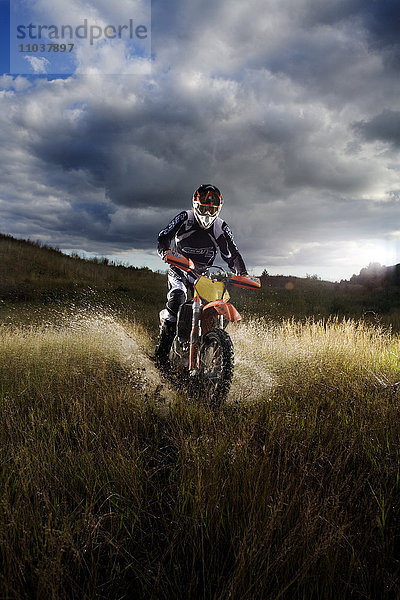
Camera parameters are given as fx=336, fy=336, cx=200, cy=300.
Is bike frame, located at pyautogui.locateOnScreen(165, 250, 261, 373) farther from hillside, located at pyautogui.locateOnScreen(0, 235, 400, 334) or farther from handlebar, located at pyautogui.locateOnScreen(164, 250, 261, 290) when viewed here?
hillside, located at pyautogui.locateOnScreen(0, 235, 400, 334)

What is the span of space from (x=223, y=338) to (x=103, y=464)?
73.8 inches

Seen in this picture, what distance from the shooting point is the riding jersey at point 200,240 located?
207 inches

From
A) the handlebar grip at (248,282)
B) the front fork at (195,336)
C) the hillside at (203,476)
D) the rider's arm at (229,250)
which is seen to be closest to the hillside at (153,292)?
the rider's arm at (229,250)

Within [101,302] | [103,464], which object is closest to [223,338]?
[103,464]

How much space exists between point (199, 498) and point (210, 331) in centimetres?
242

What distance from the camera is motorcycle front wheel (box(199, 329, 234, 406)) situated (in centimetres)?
375

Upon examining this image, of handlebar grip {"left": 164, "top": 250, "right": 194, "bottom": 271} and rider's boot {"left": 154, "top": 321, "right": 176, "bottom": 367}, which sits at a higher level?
handlebar grip {"left": 164, "top": 250, "right": 194, "bottom": 271}

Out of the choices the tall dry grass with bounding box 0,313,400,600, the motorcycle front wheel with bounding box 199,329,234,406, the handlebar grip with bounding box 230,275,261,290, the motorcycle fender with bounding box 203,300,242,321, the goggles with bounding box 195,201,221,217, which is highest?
the goggles with bounding box 195,201,221,217

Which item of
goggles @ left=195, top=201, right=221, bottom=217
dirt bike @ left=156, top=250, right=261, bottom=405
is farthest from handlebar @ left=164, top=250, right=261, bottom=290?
goggles @ left=195, top=201, right=221, bottom=217

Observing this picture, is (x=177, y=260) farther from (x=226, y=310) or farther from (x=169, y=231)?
(x=169, y=231)

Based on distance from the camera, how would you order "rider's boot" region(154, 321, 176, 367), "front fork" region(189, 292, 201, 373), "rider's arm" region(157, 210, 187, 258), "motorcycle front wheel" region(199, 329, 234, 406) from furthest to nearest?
1. "rider's boot" region(154, 321, 176, 367)
2. "rider's arm" region(157, 210, 187, 258)
3. "front fork" region(189, 292, 201, 373)
4. "motorcycle front wheel" region(199, 329, 234, 406)

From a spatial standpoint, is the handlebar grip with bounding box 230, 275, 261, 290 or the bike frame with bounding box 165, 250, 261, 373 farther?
the handlebar grip with bounding box 230, 275, 261, 290

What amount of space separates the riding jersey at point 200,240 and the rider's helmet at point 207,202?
0.29 metres

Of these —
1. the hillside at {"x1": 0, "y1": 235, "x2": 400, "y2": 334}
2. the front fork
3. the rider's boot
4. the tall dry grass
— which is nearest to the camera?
the tall dry grass
